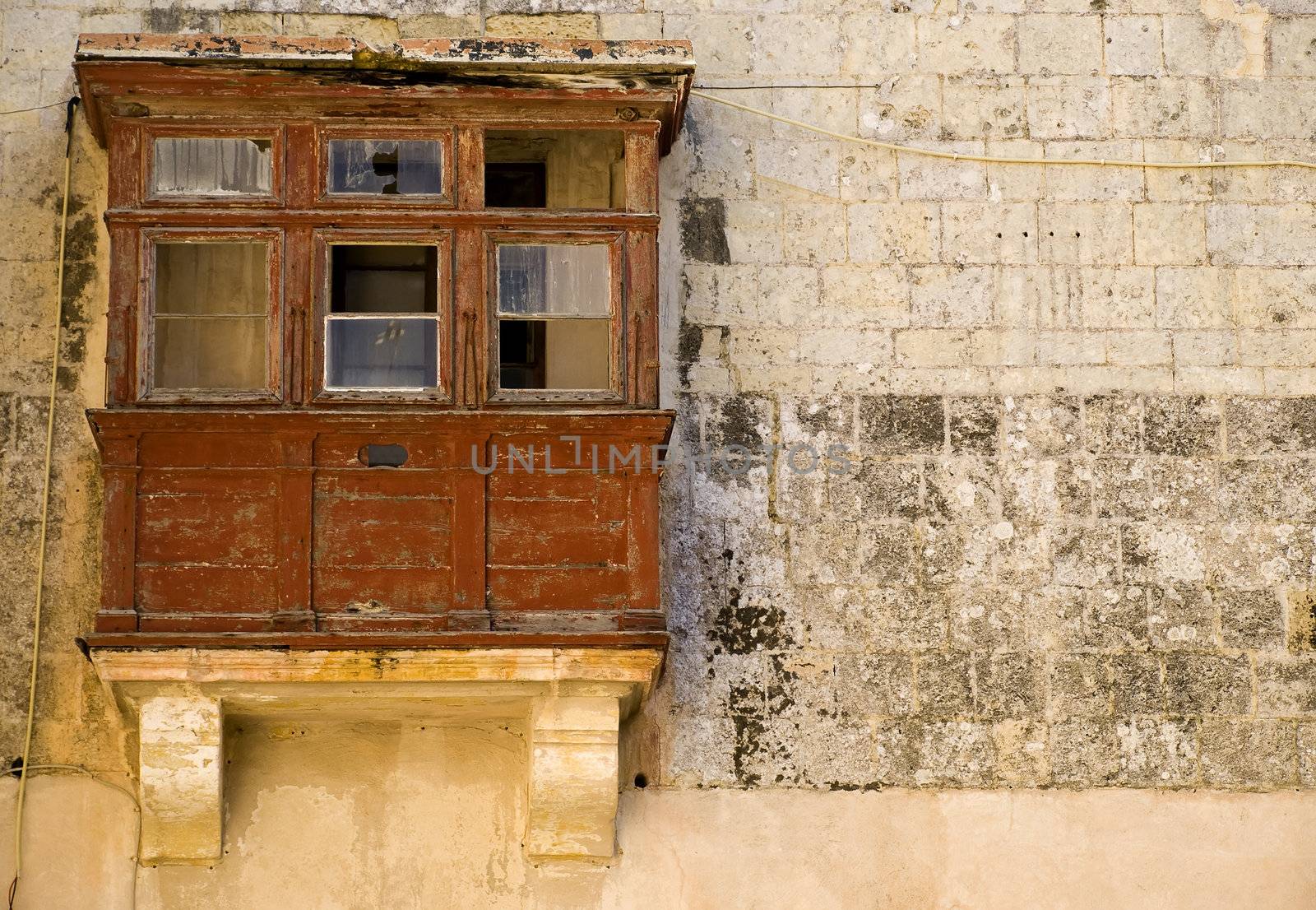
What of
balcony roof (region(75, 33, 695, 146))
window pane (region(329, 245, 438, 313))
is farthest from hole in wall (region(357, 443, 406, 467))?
balcony roof (region(75, 33, 695, 146))

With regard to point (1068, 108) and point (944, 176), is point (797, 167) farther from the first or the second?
point (1068, 108)

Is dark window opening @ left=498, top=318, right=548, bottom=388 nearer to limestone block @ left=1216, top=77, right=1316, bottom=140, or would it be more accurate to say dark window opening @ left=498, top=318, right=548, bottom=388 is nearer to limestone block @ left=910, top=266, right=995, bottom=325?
limestone block @ left=910, top=266, right=995, bottom=325

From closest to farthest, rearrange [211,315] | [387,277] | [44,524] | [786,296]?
[211,315] → [387,277] → [44,524] → [786,296]

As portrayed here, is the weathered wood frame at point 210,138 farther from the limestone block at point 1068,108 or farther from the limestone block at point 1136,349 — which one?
the limestone block at point 1136,349

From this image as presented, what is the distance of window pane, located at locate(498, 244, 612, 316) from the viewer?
6.64 m

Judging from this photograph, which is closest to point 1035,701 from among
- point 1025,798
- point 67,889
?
point 1025,798

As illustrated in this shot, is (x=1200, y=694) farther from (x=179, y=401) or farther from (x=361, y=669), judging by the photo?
(x=179, y=401)

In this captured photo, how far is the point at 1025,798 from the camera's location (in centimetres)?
690

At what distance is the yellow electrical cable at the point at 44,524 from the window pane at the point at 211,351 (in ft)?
2.32

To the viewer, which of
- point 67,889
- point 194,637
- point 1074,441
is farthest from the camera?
point 1074,441

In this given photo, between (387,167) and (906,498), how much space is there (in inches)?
103

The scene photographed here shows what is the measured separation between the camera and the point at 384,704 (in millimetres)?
6539

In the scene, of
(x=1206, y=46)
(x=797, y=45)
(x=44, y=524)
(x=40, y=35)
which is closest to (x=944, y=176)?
(x=797, y=45)

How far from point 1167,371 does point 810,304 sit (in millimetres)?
1620
